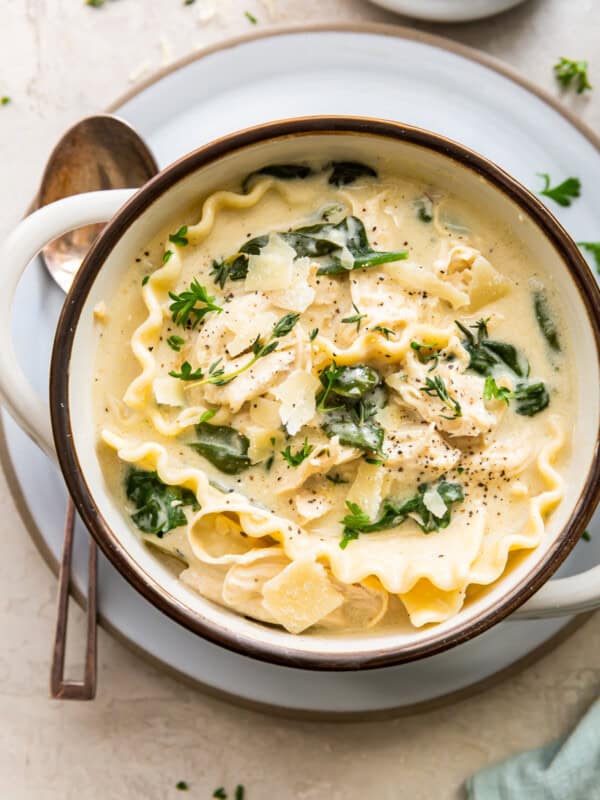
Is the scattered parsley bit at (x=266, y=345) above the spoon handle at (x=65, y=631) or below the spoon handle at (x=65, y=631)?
above

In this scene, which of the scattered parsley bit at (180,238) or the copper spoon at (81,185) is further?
the copper spoon at (81,185)

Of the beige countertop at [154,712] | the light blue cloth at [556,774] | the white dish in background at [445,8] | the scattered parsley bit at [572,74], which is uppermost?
the white dish in background at [445,8]

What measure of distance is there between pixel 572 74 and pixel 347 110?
3.28ft

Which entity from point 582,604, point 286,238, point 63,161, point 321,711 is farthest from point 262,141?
point 321,711

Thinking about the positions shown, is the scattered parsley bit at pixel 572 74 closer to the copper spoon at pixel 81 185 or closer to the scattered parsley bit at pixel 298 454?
the copper spoon at pixel 81 185

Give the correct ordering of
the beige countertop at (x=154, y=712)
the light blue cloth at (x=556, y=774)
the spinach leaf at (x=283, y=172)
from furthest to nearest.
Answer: the beige countertop at (x=154, y=712) < the light blue cloth at (x=556, y=774) < the spinach leaf at (x=283, y=172)

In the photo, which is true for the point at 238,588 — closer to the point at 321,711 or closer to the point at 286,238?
the point at 321,711

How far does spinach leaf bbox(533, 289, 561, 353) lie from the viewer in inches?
128

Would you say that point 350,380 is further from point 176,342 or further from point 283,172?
point 283,172

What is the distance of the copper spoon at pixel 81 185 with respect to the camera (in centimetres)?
355

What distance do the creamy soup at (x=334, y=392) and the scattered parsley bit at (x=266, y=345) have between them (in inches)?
0.4

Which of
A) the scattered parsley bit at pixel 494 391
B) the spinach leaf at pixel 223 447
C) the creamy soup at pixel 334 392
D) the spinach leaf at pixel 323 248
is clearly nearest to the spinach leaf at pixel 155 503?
the creamy soup at pixel 334 392

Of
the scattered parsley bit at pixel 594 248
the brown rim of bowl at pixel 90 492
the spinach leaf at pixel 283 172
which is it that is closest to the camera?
the brown rim of bowl at pixel 90 492

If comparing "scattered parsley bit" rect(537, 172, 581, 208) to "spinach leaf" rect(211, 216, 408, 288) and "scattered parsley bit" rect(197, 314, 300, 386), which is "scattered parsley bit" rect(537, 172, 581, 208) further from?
"scattered parsley bit" rect(197, 314, 300, 386)
